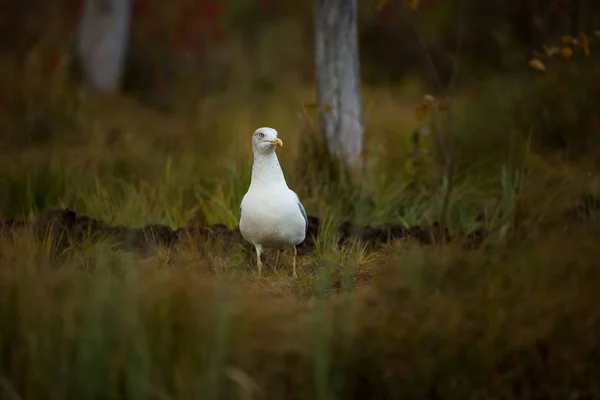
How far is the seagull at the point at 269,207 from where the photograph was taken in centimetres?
461

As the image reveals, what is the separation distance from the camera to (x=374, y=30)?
12125mm

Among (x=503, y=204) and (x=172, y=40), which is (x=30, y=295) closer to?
(x=503, y=204)

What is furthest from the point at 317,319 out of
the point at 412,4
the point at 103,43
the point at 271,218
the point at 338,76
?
the point at 103,43

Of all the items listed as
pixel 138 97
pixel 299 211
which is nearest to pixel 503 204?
pixel 299 211

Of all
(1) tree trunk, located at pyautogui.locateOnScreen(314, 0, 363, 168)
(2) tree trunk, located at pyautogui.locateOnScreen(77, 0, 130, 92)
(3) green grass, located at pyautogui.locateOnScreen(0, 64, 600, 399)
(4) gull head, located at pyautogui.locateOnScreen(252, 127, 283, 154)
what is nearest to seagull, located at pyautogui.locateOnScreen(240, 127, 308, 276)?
(4) gull head, located at pyautogui.locateOnScreen(252, 127, 283, 154)

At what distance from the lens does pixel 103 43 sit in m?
10.5

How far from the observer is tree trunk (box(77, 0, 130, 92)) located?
1041 cm

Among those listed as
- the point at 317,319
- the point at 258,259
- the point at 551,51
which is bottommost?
the point at 258,259

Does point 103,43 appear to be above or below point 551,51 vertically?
below

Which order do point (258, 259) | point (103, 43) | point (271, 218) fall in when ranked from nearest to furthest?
1. point (271, 218)
2. point (258, 259)
3. point (103, 43)

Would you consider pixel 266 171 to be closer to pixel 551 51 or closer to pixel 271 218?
pixel 271 218

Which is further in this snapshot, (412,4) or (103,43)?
(103,43)

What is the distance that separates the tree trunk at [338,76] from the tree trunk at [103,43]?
4688 mm

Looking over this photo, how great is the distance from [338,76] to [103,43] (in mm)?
4987
